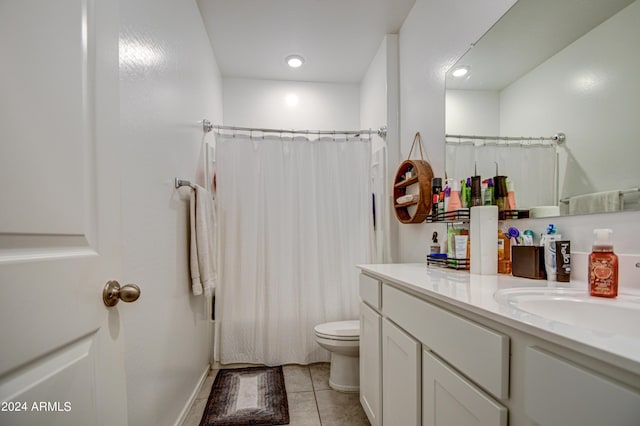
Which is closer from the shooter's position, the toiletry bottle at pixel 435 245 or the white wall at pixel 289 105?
the toiletry bottle at pixel 435 245

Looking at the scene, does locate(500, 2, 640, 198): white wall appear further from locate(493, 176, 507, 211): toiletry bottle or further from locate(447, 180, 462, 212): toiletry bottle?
locate(447, 180, 462, 212): toiletry bottle

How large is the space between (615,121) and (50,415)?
1.52 meters

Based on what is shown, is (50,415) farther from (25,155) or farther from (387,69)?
(387,69)

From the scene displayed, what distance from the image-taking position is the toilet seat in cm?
199

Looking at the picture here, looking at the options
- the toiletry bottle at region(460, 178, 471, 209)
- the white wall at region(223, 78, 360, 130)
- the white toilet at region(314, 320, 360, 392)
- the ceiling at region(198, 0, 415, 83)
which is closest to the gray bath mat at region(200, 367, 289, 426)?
the white toilet at region(314, 320, 360, 392)

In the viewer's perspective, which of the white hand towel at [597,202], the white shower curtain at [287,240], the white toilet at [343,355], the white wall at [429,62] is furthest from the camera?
the white shower curtain at [287,240]

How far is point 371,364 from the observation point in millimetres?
1552

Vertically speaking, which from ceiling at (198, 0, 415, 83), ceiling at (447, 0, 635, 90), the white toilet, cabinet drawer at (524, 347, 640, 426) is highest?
ceiling at (198, 0, 415, 83)

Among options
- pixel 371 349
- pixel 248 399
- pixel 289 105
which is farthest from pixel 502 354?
pixel 289 105

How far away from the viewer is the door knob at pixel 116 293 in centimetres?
71

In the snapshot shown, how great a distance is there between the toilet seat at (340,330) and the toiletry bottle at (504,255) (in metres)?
1.03

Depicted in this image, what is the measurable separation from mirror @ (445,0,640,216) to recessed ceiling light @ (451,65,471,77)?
2 centimetres

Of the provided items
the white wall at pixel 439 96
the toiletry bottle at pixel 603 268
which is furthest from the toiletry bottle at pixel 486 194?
the toiletry bottle at pixel 603 268

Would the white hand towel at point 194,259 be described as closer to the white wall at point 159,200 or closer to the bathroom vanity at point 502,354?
the white wall at point 159,200
